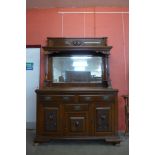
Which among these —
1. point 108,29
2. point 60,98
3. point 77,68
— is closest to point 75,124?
point 60,98

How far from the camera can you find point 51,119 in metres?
3.80

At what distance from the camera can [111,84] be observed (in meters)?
4.51

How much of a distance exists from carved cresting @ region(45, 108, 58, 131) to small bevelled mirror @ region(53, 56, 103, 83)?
2.35ft

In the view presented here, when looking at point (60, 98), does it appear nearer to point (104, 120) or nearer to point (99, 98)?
point (99, 98)

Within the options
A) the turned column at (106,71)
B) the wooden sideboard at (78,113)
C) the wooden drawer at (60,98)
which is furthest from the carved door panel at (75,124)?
the turned column at (106,71)

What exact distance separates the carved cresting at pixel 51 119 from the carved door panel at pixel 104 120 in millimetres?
646

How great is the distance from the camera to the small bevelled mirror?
14.3 feet

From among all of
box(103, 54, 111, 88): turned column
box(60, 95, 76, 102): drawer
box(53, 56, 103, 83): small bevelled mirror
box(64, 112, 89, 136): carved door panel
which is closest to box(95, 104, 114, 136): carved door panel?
box(64, 112, 89, 136): carved door panel

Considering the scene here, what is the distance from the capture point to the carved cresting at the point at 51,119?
3.80 meters

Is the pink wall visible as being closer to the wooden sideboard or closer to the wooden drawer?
the wooden sideboard
